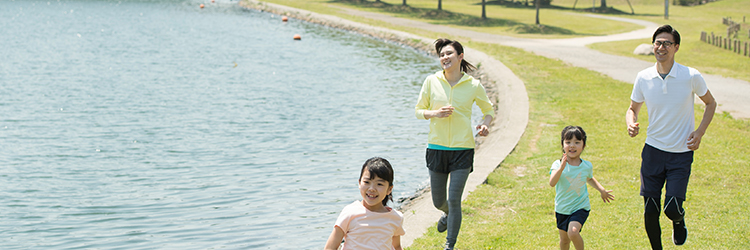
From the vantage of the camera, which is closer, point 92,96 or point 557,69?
point 92,96

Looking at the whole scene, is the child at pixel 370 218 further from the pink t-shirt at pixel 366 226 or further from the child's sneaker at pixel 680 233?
the child's sneaker at pixel 680 233

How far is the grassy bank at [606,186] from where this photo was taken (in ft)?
23.9

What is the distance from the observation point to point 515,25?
160 ft

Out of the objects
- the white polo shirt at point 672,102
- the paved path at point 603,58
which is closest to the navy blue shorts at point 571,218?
the white polo shirt at point 672,102

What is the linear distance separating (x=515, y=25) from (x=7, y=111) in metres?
37.3

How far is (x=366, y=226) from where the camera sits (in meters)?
4.43

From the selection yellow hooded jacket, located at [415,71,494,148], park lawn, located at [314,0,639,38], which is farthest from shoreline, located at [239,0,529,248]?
park lawn, located at [314,0,639,38]

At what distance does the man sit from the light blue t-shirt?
1.90ft

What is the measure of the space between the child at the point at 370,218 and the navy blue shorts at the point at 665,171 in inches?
113

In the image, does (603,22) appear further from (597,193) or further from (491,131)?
(597,193)

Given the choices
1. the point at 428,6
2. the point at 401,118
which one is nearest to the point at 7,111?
→ the point at 401,118

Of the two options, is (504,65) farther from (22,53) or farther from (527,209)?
(22,53)

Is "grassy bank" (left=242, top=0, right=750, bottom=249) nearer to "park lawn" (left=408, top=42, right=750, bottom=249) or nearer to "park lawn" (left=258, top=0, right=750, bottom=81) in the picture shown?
"park lawn" (left=408, top=42, right=750, bottom=249)

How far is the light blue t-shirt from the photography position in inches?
225
